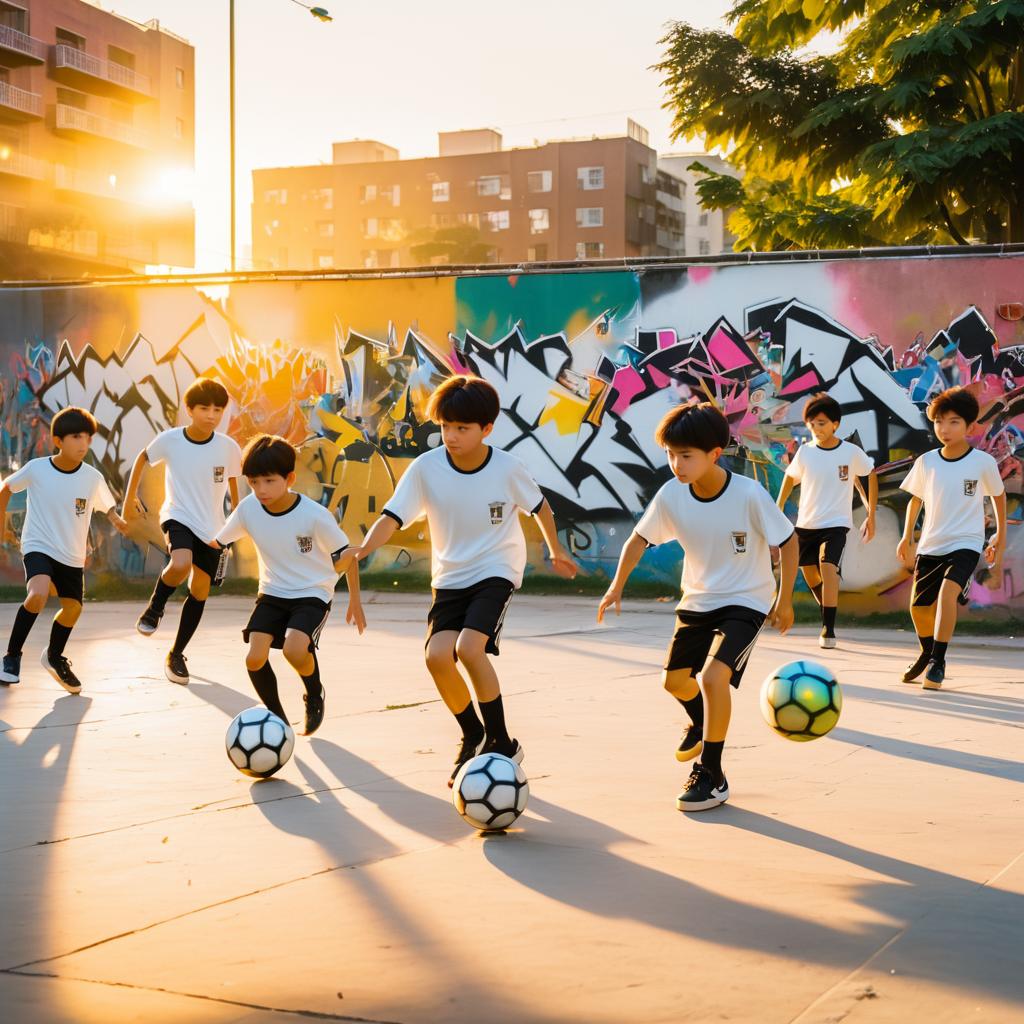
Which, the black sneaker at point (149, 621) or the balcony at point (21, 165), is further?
the balcony at point (21, 165)

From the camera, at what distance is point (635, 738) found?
732cm

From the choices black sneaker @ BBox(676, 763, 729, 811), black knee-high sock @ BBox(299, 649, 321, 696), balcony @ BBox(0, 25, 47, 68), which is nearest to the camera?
black sneaker @ BBox(676, 763, 729, 811)

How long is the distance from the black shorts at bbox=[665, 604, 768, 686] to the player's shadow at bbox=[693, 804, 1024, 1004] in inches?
28.8

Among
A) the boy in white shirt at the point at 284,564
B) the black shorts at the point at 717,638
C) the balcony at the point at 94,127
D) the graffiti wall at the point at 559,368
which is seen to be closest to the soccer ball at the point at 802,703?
the black shorts at the point at 717,638

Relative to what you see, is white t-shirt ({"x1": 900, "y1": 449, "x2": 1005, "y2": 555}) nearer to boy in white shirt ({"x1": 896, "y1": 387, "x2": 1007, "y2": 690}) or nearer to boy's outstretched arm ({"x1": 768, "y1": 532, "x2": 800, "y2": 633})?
boy in white shirt ({"x1": 896, "y1": 387, "x2": 1007, "y2": 690})

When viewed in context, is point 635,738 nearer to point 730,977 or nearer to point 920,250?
point 730,977

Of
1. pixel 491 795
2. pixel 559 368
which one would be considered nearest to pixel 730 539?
pixel 491 795

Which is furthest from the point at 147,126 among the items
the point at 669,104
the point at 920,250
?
the point at 920,250

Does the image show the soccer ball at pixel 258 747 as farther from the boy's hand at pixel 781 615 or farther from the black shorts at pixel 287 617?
the boy's hand at pixel 781 615

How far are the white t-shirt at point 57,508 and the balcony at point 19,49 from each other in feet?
182

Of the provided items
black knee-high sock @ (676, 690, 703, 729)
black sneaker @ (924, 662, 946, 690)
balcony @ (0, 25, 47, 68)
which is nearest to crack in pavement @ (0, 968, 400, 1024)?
black knee-high sock @ (676, 690, 703, 729)

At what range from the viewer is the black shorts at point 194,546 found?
9.77 metres

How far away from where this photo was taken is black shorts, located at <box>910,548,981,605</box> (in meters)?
9.16

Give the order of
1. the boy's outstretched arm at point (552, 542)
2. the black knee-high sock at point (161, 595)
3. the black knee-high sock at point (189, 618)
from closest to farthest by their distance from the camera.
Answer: the boy's outstretched arm at point (552, 542) → the black knee-high sock at point (189, 618) → the black knee-high sock at point (161, 595)
